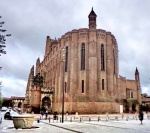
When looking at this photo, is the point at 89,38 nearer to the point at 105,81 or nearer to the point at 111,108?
the point at 105,81

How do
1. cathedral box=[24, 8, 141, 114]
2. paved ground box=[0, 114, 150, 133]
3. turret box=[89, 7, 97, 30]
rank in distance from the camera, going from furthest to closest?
turret box=[89, 7, 97, 30] → cathedral box=[24, 8, 141, 114] → paved ground box=[0, 114, 150, 133]

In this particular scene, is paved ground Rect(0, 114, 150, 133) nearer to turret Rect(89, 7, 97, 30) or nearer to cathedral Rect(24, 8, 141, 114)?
cathedral Rect(24, 8, 141, 114)

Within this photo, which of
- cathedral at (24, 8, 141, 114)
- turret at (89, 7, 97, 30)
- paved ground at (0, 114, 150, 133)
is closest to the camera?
paved ground at (0, 114, 150, 133)

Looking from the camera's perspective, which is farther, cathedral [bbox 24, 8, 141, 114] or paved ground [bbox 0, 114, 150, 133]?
cathedral [bbox 24, 8, 141, 114]

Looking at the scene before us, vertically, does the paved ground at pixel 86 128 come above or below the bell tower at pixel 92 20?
below

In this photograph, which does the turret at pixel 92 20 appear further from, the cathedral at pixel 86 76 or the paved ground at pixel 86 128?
the paved ground at pixel 86 128

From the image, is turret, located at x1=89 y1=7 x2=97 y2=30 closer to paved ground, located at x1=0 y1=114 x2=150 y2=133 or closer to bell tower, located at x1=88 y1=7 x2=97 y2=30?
bell tower, located at x1=88 y1=7 x2=97 y2=30

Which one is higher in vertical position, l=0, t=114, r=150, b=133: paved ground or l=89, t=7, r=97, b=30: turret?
l=89, t=7, r=97, b=30: turret

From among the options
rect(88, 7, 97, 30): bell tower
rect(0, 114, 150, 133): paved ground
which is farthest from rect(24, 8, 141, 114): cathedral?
rect(0, 114, 150, 133): paved ground

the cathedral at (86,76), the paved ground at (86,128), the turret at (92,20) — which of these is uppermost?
the turret at (92,20)

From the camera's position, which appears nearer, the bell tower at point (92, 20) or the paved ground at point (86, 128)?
the paved ground at point (86, 128)

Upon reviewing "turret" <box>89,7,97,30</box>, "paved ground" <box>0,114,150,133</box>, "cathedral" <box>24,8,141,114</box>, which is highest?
"turret" <box>89,7,97,30</box>

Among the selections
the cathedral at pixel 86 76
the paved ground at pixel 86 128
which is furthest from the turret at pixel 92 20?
the paved ground at pixel 86 128

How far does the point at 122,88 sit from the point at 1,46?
197ft
